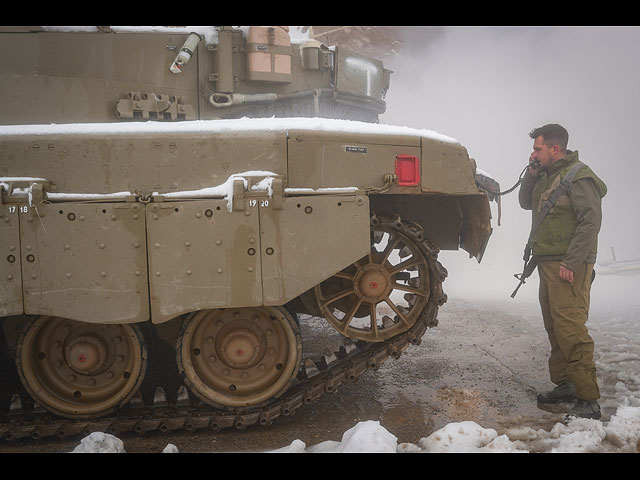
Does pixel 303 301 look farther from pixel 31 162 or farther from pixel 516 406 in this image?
pixel 31 162

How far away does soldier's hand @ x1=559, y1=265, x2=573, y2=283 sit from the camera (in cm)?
440

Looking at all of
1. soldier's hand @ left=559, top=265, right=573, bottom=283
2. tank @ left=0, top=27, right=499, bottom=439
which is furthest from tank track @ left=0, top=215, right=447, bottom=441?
soldier's hand @ left=559, top=265, right=573, bottom=283

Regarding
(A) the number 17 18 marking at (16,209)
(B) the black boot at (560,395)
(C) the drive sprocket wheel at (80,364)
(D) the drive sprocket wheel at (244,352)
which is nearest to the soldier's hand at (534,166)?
(B) the black boot at (560,395)

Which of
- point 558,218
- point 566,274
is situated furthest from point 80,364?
point 558,218

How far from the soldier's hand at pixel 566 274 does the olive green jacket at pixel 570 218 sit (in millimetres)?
30

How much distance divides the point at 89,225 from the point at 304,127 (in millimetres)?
1620

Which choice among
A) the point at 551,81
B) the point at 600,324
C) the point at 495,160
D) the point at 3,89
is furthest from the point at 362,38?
the point at 3,89

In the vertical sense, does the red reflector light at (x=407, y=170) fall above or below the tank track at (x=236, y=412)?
above

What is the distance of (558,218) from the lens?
15.1 feet

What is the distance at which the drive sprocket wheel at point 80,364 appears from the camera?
4.23 m

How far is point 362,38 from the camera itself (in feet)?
58.1

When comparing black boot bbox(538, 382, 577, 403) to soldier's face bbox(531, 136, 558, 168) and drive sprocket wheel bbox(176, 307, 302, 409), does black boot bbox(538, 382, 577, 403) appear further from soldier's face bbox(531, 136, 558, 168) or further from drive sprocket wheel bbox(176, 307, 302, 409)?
drive sprocket wheel bbox(176, 307, 302, 409)

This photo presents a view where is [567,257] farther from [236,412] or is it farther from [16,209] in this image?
[16,209]

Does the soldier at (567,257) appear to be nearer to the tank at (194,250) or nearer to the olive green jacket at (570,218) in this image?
the olive green jacket at (570,218)
